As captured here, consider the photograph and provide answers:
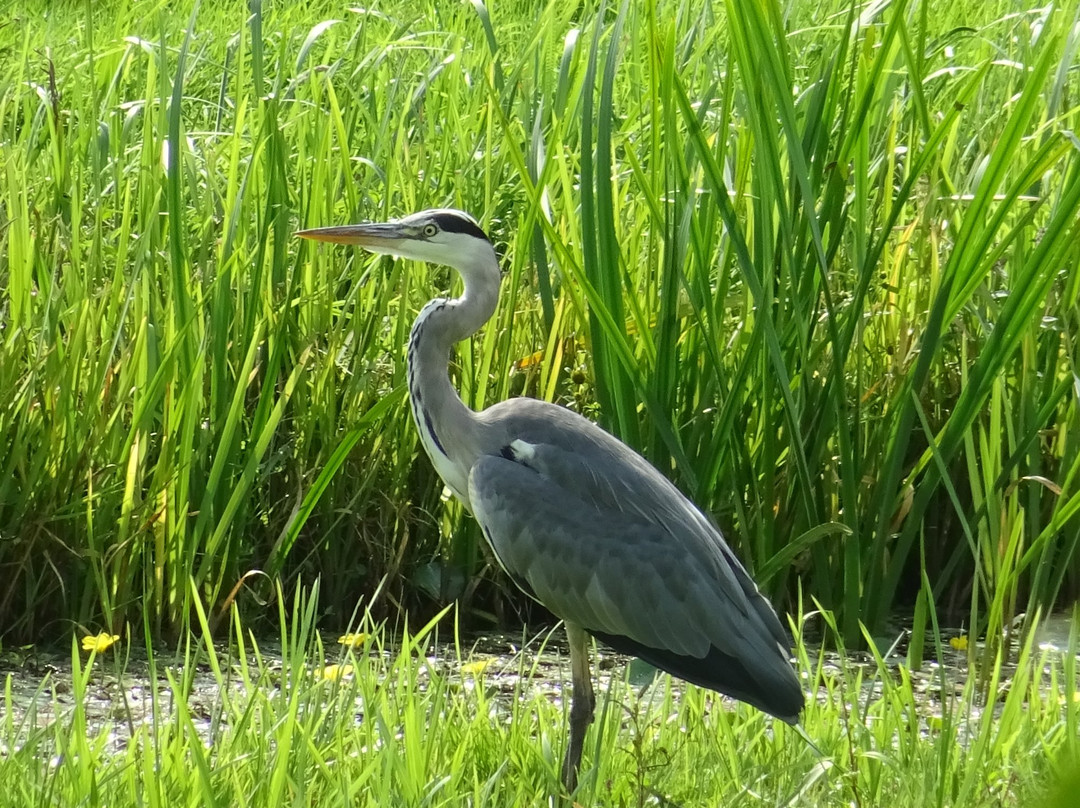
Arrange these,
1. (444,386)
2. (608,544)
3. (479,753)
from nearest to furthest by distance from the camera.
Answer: (479,753) < (608,544) < (444,386)

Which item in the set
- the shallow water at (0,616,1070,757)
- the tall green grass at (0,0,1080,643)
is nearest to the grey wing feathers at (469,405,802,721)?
the shallow water at (0,616,1070,757)

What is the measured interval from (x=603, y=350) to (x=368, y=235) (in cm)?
68

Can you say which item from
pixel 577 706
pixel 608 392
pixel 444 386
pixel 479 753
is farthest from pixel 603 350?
pixel 479 753

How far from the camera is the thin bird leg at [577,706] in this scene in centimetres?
253

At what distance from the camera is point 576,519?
290cm

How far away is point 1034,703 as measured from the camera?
2.61m

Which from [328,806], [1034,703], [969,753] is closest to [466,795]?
[328,806]

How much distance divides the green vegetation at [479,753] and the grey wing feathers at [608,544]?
166mm

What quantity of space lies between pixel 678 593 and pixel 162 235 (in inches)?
77.1

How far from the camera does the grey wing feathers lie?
2775 millimetres

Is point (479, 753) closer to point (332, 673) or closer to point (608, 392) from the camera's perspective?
point (332, 673)

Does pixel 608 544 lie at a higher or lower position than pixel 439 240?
lower

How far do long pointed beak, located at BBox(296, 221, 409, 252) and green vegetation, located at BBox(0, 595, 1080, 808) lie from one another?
36.0 inches

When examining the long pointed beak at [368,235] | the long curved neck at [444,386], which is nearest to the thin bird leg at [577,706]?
the long curved neck at [444,386]
